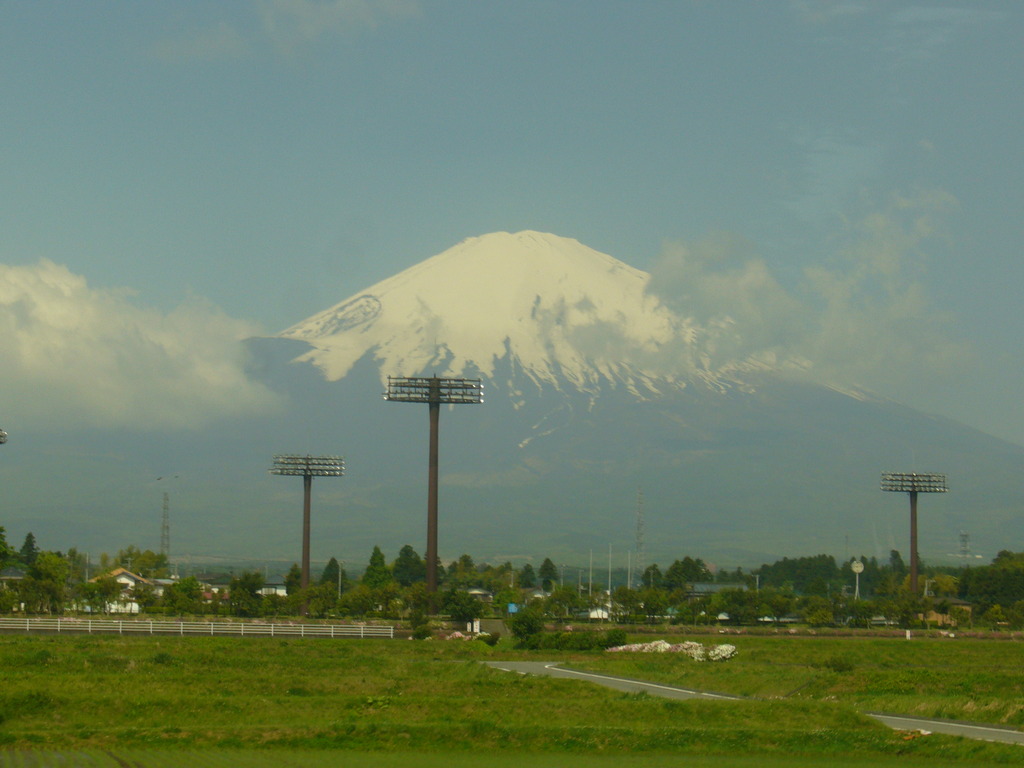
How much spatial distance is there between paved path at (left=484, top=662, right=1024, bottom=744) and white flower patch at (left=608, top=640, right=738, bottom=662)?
565cm

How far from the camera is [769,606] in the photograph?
94.8 meters

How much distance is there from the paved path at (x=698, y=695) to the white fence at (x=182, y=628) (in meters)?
14.3

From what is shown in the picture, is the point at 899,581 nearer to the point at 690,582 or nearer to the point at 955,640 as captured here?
the point at 690,582

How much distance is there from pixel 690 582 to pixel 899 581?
1234 inches

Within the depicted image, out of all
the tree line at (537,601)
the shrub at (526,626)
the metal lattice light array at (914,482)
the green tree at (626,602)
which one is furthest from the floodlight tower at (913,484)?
the shrub at (526,626)

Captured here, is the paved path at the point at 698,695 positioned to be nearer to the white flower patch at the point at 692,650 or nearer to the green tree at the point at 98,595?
the white flower patch at the point at 692,650

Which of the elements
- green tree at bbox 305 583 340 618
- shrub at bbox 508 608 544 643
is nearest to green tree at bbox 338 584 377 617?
green tree at bbox 305 583 340 618

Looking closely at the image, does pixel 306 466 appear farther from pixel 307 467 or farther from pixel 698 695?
pixel 698 695

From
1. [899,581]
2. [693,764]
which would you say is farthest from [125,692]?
[899,581]

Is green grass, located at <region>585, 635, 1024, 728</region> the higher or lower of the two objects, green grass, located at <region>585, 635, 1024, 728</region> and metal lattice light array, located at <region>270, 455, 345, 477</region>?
the lower

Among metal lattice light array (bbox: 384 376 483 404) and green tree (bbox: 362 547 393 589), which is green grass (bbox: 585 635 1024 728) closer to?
metal lattice light array (bbox: 384 376 483 404)

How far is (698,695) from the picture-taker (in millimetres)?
39062

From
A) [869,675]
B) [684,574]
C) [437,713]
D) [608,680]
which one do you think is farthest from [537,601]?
[437,713]

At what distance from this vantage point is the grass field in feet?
92.8
